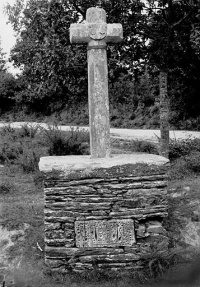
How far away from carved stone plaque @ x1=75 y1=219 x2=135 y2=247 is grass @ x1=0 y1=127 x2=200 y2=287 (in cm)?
36

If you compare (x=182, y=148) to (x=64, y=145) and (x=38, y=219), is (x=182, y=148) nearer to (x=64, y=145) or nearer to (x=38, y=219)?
(x=64, y=145)

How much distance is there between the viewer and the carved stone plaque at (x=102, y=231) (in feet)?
15.2

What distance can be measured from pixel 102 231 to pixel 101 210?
0.80 ft

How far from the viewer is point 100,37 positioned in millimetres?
4910

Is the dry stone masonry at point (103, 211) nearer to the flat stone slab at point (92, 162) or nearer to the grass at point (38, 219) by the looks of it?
the flat stone slab at point (92, 162)

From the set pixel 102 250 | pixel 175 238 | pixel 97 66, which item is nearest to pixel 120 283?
pixel 102 250

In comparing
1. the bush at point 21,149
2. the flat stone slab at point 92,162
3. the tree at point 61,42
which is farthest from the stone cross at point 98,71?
the bush at point 21,149

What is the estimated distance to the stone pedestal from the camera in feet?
15.0

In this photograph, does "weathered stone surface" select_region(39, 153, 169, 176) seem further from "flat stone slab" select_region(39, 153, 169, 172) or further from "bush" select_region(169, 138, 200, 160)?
"bush" select_region(169, 138, 200, 160)

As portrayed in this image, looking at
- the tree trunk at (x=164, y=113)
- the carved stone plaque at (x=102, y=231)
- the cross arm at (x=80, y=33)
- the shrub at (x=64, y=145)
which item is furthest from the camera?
the shrub at (x=64, y=145)

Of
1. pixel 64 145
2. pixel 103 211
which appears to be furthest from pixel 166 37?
pixel 103 211

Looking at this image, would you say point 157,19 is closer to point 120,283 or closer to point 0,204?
point 0,204

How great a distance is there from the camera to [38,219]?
578 centimetres

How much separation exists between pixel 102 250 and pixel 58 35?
466 centimetres
